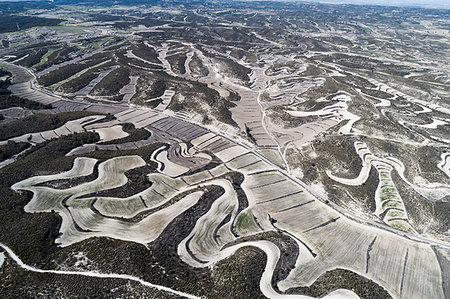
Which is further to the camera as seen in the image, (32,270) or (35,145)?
(35,145)

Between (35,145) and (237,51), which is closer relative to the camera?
(35,145)

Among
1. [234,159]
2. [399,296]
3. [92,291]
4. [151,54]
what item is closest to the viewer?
[92,291]

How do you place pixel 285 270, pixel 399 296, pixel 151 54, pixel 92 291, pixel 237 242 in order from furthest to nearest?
pixel 151 54 < pixel 237 242 < pixel 285 270 < pixel 399 296 < pixel 92 291

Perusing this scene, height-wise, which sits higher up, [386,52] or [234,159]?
[386,52]

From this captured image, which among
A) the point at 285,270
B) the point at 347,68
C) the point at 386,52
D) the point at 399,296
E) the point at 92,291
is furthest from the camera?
the point at 386,52

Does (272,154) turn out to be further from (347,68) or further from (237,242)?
(347,68)

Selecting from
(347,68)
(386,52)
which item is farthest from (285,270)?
(386,52)

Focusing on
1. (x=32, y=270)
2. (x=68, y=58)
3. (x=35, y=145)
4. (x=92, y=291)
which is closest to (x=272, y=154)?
(x=92, y=291)

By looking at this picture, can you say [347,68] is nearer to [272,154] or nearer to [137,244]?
[272,154]

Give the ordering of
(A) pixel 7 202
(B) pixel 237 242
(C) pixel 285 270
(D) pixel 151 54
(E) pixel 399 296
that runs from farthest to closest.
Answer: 1. (D) pixel 151 54
2. (A) pixel 7 202
3. (B) pixel 237 242
4. (C) pixel 285 270
5. (E) pixel 399 296
